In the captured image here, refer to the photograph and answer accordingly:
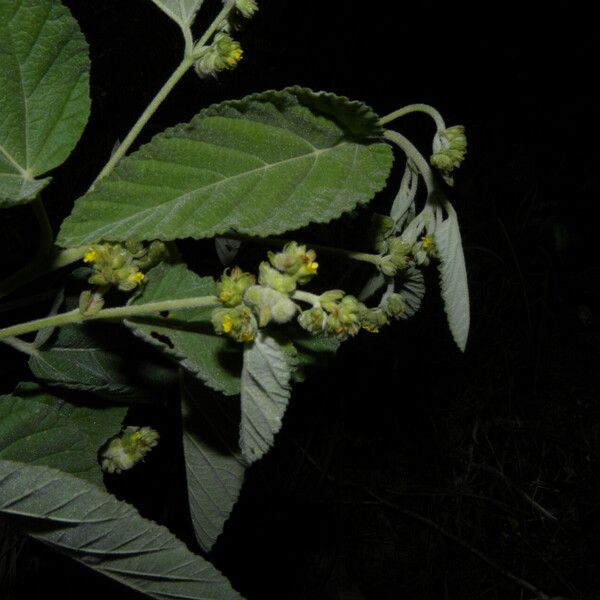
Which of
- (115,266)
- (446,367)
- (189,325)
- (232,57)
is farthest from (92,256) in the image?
(446,367)

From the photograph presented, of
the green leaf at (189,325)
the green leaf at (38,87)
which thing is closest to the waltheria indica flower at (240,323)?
the green leaf at (189,325)

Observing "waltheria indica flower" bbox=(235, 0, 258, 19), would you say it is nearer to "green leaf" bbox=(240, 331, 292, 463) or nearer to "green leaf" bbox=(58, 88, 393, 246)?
"green leaf" bbox=(58, 88, 393, 246)

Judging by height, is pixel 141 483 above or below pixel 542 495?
above

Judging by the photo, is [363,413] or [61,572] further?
[363,413]

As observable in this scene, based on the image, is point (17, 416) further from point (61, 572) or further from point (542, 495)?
point (542, 495)

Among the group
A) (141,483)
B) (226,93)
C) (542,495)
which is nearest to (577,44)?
(226,93)
